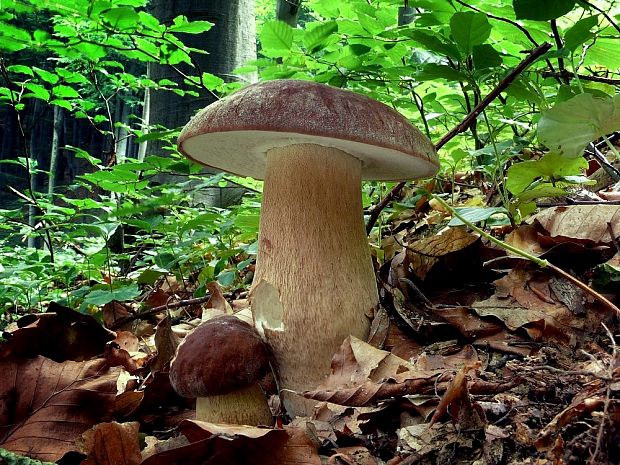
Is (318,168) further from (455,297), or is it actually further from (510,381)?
(510,381)

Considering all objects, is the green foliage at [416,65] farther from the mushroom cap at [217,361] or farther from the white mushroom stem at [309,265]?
the mushroom cap at [217,361]

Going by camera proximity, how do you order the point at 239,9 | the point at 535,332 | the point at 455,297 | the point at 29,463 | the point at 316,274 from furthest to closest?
the point at 239,9
the point at 455,297
the point at 316,274
the point at 535,332
the point at 29,463

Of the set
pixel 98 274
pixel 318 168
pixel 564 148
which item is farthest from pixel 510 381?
pixel 98 274

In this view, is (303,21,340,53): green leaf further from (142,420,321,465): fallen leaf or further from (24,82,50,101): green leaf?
(24,82,50,101): green leaf

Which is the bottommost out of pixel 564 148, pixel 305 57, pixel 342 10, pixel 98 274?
pixel 98 274

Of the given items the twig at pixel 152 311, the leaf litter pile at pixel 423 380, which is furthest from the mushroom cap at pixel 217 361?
the twig at pixel 152 311

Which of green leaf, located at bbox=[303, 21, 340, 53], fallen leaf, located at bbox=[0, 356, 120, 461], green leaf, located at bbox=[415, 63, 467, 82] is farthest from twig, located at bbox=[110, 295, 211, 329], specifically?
green leaf, located at bbox=[415, 63, 467, 82]
